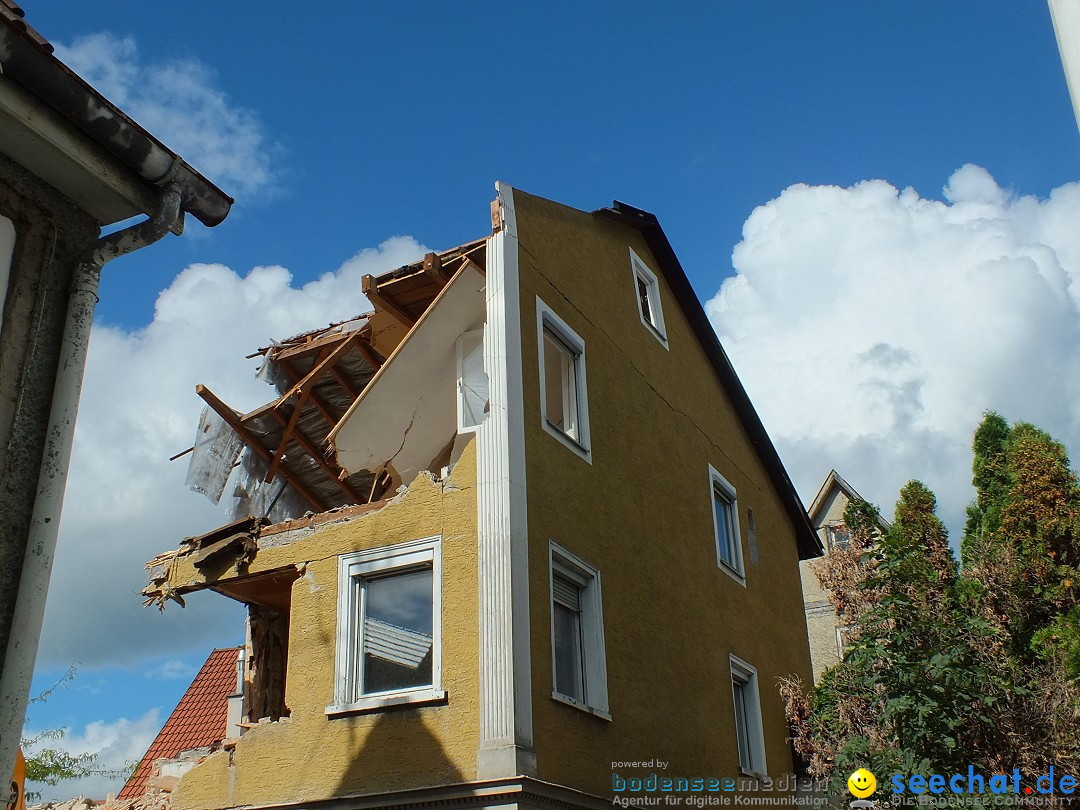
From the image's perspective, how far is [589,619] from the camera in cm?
1158

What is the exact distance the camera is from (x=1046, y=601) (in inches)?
643

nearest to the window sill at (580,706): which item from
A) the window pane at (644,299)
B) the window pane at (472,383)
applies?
the window pane at (472,383)

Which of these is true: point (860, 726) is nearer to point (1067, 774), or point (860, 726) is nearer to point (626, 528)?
point (1067, 774)

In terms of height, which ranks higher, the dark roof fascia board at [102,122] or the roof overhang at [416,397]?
Answer: the roof overhang at [416,397]

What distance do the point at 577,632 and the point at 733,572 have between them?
5516 mm

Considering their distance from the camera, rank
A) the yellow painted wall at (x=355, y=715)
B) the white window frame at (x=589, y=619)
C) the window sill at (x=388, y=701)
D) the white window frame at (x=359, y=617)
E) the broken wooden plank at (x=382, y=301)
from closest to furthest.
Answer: the yellow painted wall at (x=355, y=715), the window sill at (x=388, y=701), the white window frame at (x=359, y=617), the white window frame at (x=589, y=619), the broken wooden plank at (x=382, y=301)

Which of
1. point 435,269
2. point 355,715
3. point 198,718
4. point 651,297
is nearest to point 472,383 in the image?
point 435,269

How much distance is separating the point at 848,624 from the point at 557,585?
404 centimetres

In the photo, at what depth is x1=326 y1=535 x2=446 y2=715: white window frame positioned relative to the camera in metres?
10.4

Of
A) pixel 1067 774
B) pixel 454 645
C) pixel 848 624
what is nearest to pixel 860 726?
pixel 848 624

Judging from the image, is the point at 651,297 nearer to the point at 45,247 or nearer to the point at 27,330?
the point at 45,247

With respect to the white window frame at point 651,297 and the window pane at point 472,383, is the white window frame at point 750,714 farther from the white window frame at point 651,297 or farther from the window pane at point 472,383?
the window pane at point 472,383

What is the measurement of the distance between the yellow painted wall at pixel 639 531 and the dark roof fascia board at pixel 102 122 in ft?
17.2

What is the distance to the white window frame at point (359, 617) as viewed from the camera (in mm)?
10367
